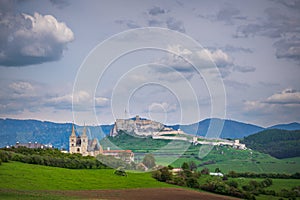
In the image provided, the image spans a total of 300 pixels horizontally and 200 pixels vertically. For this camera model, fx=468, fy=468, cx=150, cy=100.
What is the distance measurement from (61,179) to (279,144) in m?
127

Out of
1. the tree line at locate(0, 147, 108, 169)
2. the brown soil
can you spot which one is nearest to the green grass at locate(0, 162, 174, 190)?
the tree line at locate(0, 147, 108, 169)

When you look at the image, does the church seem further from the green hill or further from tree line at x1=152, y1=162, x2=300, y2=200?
tree line at x1=152, y1=162, x2=300, y2=200

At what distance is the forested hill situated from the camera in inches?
6543

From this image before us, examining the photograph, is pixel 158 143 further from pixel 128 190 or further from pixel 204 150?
pixel 128 190

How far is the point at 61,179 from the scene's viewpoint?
70.4 meters

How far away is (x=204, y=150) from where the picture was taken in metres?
153

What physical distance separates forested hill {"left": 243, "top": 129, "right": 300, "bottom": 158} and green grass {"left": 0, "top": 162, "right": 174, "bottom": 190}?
309ft

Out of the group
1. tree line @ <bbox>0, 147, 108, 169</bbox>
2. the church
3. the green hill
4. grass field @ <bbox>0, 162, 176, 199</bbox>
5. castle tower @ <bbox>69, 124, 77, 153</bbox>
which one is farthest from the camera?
castle tower @ <bbox>69, 124, 77, 153</bbox>

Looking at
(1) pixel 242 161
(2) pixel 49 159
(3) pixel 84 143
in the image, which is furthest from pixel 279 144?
(2) pixel 49 159

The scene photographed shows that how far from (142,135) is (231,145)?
46.5 meters

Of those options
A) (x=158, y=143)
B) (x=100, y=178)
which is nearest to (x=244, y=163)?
(x=158, y=143)

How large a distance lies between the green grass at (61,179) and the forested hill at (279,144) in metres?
94.2

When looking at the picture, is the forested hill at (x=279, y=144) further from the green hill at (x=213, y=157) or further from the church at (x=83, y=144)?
the church at (x=83, y=144)

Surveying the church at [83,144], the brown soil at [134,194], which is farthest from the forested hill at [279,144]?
the brown soil at [134,194]
